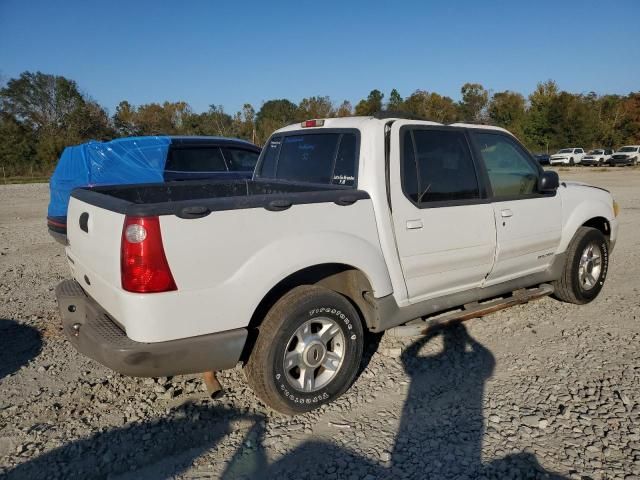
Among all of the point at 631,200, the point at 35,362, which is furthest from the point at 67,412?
the point at 631,200

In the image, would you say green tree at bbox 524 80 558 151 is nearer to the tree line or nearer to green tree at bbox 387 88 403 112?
the tree line

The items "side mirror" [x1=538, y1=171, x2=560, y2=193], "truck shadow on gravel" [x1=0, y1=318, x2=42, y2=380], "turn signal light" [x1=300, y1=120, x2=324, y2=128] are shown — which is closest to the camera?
"truck shadow on gravel" [x1=0, y1=318, x2=42, y2=380]

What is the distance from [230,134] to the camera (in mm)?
51125

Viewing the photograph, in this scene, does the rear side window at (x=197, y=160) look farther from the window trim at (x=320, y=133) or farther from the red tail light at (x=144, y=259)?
the red tail light at (x=144, y=259)

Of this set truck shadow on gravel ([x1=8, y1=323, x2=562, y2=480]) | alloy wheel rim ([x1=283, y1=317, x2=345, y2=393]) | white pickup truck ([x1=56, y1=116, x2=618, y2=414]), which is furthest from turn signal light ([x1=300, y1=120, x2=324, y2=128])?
truck shadow on gravel ([x1=8, y1=323, x2=562, y2=480])

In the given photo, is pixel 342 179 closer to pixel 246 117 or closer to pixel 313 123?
pixel 313 123

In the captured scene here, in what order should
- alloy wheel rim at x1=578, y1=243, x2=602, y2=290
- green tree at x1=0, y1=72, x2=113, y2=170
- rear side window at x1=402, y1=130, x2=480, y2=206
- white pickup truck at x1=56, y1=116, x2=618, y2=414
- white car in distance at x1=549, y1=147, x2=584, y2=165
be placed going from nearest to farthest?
white pickup truck at x1=56, y1=116, x2=618, y2=414, rear side window at x1=402, y1=130, x2=480, y2=206, alloy wheel rim at x1=578, y1=243, x2=602, y2=290, white car in distance at x1=549, y1=147, x2=584, y2=165, green tree at x1=0, y1=72, x2=113, y2=170

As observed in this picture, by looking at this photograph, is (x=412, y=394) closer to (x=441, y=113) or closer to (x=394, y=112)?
(x=394, y=112)

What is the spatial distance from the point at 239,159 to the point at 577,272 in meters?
5.83

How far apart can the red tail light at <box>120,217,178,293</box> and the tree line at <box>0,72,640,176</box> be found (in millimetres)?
37684

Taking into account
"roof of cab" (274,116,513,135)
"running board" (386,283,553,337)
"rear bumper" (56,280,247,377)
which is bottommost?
"running board" (386,283,553,337)

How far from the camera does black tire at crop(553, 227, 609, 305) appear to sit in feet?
16.2

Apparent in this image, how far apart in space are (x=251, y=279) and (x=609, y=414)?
2.49 m

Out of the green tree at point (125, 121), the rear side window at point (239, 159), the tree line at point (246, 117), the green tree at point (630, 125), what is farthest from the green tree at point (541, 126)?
the rear side window at point (239, 159)
